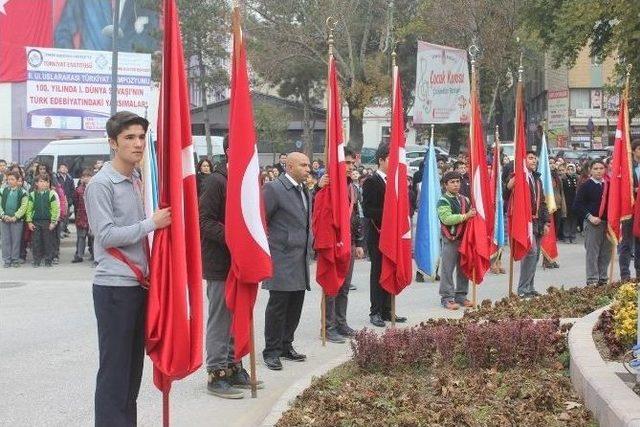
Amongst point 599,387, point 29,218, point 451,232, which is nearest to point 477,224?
point 451,232

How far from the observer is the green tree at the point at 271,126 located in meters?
49.9

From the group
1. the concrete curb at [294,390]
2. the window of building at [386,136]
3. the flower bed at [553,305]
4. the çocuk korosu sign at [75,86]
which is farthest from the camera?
the çocuk korosu sign at [75,86]

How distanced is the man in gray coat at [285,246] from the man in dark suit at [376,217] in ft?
7.86

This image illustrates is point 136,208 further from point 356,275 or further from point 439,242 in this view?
point 356,275

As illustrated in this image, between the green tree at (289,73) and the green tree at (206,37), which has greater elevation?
the green tree at (206,37)

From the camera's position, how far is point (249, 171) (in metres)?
7.29

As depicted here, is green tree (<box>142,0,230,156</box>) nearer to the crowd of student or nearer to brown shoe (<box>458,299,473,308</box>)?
the crowd of student

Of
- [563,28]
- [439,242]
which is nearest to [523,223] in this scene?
[439,242]

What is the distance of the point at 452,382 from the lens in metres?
7.11

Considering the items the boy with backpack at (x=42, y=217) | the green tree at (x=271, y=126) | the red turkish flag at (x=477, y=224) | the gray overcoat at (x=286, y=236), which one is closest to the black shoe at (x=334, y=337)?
the gray overcoat at (x=286, y=236)

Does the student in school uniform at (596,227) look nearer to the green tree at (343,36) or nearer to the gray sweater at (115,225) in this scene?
the gray sweater at (115,225)

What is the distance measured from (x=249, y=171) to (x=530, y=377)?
2662 mm

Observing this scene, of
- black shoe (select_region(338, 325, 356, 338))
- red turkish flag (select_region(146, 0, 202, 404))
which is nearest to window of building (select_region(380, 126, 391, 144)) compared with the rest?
black shoe (select_region(338, 325, 356, 338))

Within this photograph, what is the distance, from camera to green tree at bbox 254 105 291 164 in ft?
164
